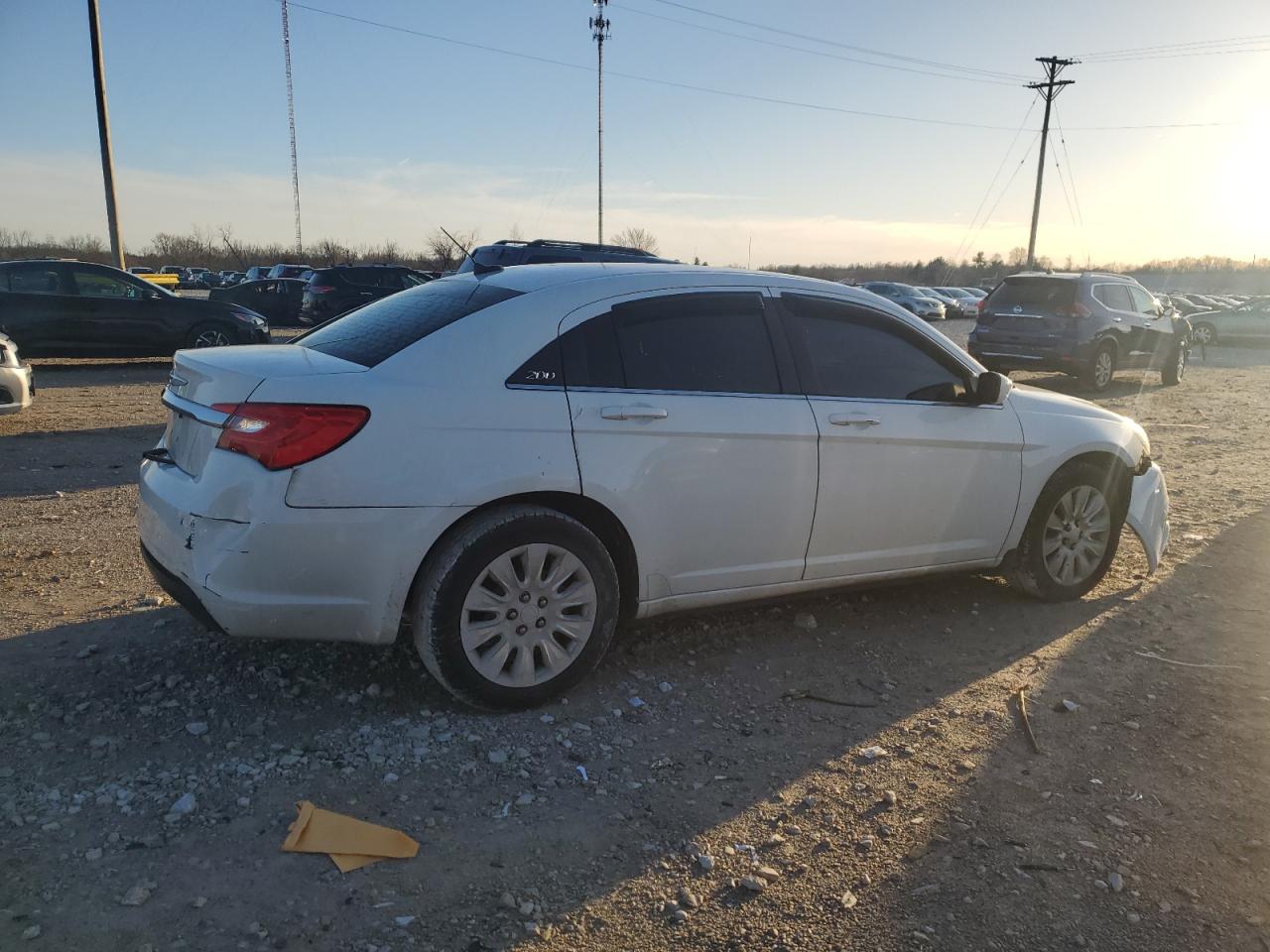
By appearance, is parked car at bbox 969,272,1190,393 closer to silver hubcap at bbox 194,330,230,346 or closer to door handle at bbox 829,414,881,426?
door handle at bbox 829,414,881,426

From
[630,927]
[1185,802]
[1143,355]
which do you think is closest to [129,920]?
[630,927]

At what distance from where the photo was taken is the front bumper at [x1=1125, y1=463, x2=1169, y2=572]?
5.17 metres

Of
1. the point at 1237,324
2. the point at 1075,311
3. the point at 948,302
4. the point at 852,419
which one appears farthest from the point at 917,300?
the point at 852,419

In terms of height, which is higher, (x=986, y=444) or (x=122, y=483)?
(x=986, y=444)

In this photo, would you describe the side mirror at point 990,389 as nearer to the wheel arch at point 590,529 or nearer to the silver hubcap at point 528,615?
the wheel arch at point 590,529

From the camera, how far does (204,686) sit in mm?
3686

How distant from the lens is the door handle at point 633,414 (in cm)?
363

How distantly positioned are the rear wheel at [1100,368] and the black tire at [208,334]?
44.2 ft

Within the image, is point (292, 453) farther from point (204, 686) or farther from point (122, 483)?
point (122, 483)

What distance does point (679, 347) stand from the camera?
3904 mm

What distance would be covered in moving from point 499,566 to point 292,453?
2.68 feet

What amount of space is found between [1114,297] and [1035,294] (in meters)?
1.50

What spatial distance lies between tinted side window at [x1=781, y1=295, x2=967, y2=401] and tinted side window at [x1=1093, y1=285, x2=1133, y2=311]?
39.3 feet

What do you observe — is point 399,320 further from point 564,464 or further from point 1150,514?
point 1150,514
